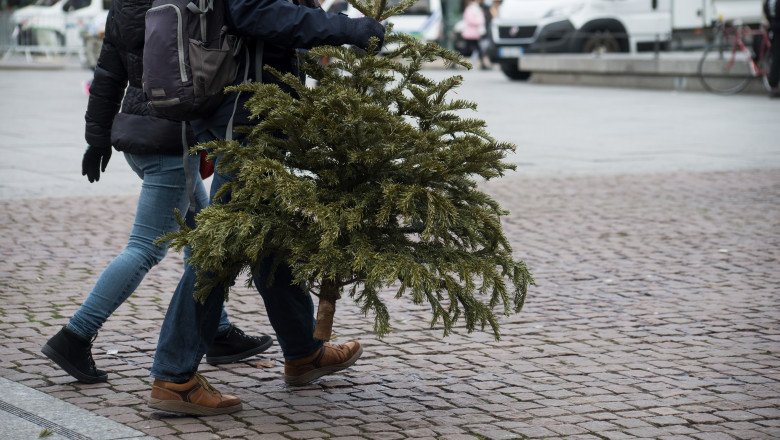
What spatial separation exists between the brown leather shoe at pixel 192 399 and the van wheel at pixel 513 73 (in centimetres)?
2021

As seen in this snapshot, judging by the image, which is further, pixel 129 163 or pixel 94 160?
pixel 94 160

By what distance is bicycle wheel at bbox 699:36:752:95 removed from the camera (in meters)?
18.3

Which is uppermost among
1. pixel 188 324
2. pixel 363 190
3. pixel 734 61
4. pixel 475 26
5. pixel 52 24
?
pixel 52 24

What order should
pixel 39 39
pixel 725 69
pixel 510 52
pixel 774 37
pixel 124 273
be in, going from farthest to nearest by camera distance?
pixel 39 39 → pixel 510 52 → pixel 725 69 → pixel 774 37 → pixel 124 273

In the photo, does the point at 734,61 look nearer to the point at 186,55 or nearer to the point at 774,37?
the point at 774,37

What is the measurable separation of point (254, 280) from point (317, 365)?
483 mm

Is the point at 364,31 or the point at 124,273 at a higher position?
the point at 364,31

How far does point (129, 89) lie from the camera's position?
3969 mm

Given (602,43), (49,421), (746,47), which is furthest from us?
(602,43)

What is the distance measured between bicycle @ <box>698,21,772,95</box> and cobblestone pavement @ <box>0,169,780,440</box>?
1074 cm

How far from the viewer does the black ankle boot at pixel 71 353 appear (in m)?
4.08

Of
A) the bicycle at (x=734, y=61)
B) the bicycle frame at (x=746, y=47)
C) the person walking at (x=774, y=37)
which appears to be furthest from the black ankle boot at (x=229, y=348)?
the bicycle frame at (x=746, y=47)

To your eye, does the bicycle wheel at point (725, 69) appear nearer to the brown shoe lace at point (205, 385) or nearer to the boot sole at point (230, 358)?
the boot sole at point (230, 358)

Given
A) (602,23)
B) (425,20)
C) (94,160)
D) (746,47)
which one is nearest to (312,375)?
(94,160)
